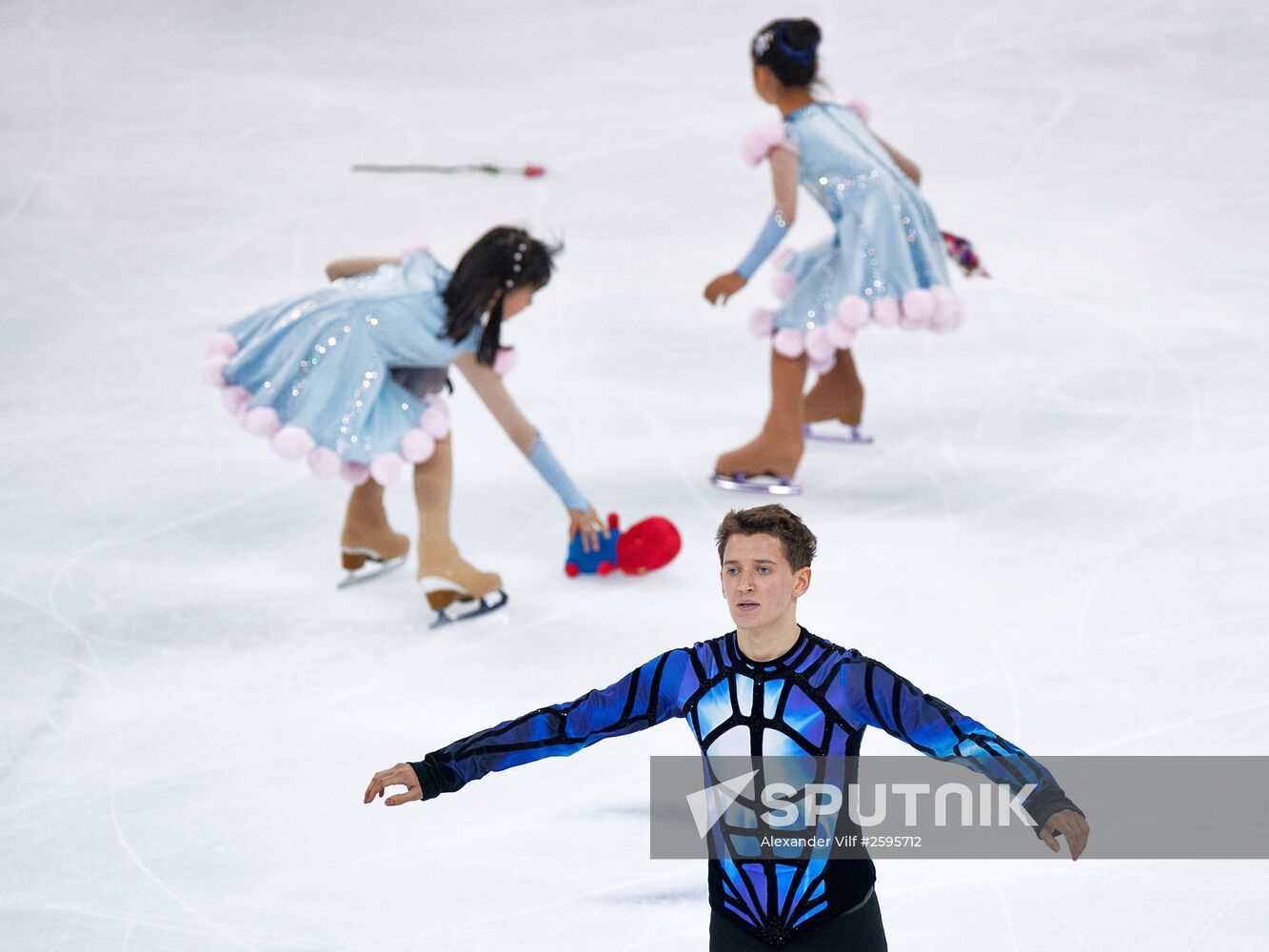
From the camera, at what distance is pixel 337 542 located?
6590 millimetres

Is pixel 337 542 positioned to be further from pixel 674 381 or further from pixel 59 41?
pixel 59 41

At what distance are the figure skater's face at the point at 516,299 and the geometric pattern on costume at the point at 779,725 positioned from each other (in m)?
2.90

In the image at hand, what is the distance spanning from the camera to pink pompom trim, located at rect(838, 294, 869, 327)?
6.58m

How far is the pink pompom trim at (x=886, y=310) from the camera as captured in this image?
21.5 feet

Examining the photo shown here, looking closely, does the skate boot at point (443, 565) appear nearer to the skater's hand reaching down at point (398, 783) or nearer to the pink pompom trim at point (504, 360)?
the pink pompom trim at point (504, 360)

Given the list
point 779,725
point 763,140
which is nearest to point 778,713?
point 779,725

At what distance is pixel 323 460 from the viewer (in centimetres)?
575

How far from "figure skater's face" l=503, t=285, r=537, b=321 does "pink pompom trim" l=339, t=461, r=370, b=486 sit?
0.67 metres

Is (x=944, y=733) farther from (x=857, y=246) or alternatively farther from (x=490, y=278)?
(x=857, y=246)

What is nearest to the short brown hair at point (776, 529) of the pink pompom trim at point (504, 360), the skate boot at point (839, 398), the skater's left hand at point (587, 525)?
the skater's left hand at point (587, 525)

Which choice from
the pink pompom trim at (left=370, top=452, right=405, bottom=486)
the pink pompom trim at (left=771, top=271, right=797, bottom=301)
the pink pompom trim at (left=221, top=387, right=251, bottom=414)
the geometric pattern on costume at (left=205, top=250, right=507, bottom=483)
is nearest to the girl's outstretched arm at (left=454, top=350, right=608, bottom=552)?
the geometric pattern on costume at (left=205, top=250, right=507, bottom=483)

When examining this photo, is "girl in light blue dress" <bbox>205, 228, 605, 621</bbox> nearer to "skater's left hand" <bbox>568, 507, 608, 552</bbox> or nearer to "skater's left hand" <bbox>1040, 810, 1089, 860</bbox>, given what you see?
"skater's left hand" <bbox>568, 507, 608, 552</bbox>

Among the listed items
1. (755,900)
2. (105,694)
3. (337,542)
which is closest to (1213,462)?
(337,542)

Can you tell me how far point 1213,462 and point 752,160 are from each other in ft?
6.90
